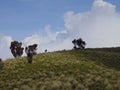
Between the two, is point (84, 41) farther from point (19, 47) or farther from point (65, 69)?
point (65, 69)

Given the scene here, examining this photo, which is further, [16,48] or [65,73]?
[16,48]

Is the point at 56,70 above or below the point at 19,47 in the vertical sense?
below

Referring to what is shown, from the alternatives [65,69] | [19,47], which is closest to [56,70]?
[65,69]

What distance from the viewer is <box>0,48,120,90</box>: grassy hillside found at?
1658 inches

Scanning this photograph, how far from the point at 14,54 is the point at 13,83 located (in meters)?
36.0

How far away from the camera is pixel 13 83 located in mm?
47344

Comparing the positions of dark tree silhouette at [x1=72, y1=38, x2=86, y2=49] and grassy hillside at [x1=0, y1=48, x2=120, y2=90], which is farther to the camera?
dark tree silhouette at [x1=72, y1=38, x2=86, y2=49]

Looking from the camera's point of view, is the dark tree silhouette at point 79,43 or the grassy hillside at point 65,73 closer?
the grassy hillside at point 65,73

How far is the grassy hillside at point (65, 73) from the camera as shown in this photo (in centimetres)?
4212

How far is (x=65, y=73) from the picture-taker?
176 ft

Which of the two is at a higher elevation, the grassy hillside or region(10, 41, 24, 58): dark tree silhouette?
region(10, 41, 24, 58): dark tree silhouette

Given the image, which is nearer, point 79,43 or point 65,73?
point 65,73

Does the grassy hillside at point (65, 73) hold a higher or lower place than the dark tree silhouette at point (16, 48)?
lower

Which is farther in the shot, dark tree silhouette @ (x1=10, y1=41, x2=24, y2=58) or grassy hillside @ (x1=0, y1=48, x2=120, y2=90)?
dark tree silhouette @ (x1=10, y1=41, x2=24, y2=58)
